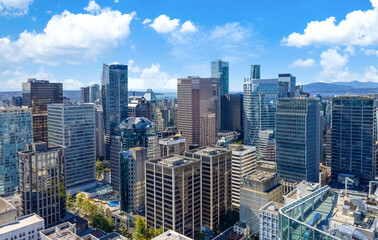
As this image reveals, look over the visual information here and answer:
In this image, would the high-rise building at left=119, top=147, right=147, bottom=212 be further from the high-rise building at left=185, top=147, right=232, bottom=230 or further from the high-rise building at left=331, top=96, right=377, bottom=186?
the high-rise building at left=331, top=96, right=377, bottom=186

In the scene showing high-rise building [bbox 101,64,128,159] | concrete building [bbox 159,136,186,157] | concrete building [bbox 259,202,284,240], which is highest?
high-rise building [bbox 101,64,128,159]

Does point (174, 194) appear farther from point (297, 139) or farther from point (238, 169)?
point (297, 139)

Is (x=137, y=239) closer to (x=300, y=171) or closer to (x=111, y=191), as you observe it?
(x=111, y=191)

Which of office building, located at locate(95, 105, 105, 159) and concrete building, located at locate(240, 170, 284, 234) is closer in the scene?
concrete building, located at locate(240, 170, 284, 234)

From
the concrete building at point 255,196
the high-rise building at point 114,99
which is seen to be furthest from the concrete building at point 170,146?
the high-rise building at point 114,99

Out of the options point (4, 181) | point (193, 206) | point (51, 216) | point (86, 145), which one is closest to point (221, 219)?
point (193, 206)

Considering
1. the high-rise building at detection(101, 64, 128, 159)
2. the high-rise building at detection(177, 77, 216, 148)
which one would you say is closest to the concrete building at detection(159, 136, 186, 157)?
the high-rise building at detection(177, 77, 216, 148)

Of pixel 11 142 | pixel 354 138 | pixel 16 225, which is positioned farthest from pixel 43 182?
pixel 354 138
